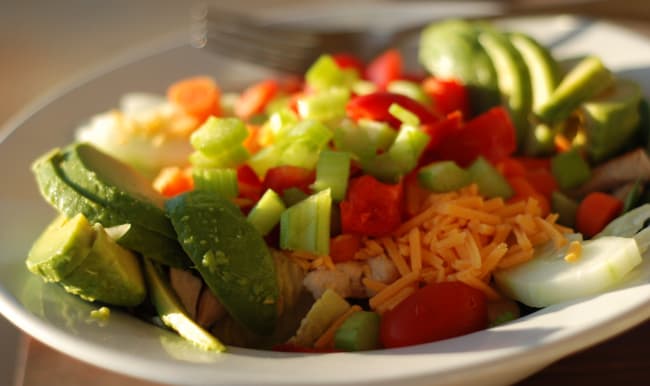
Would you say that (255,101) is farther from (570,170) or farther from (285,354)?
(285,354)

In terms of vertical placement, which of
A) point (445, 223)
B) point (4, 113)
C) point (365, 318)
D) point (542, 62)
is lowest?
point (4, 113)

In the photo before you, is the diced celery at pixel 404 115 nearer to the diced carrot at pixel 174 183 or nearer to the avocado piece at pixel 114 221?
the diced carrot at pixel 174 183

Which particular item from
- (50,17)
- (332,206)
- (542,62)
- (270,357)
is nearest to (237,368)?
(270,357)

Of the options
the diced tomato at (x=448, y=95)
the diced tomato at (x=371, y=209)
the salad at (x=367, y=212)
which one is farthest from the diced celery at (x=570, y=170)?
the diced tomato at (x=371, y=209)

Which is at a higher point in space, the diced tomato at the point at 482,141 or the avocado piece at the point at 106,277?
the diced tomato at the point at 482,141

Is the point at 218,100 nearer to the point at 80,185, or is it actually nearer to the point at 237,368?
the point at 80,185

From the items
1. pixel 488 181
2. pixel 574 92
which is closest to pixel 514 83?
pixel 574 92
